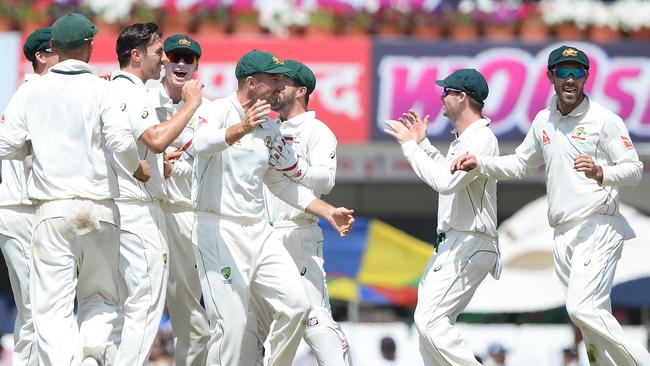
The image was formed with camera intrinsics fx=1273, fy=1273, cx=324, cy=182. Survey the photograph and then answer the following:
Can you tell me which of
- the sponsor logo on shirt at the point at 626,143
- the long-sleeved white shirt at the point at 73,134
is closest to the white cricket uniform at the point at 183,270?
the long-sleeved white shirt at the point at 73,134

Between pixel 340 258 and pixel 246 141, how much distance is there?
8.16 meters

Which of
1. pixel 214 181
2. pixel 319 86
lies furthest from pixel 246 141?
pixel 319 86

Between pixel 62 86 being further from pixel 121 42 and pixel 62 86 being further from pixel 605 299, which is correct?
pixel 605 299

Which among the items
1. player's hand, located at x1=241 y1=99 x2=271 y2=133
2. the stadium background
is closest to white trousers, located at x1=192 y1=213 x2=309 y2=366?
player's hand, located at x1=241 y1=99 x2=271 y2=133

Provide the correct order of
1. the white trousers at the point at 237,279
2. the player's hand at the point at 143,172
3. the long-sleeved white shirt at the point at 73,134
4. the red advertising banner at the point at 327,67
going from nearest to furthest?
the long-sleeved white shirt at the point at 73,134, the player's hand at the point at 143,172, the white trousers at the point at 237,279, the red advertising banner at the point at 327,67

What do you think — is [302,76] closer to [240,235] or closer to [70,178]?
[240,235]

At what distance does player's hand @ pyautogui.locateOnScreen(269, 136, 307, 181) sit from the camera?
9273mm

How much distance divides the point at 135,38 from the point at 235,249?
1760 millimetres

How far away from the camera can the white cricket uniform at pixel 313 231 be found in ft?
32.1

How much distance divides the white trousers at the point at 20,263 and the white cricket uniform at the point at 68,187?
3.45 ft

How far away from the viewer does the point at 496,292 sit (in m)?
16.8

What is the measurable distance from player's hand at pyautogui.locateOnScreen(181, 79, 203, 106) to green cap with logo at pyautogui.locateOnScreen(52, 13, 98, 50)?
2.48 feet

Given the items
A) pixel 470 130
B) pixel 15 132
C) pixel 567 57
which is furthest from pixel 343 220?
pixel 15 132

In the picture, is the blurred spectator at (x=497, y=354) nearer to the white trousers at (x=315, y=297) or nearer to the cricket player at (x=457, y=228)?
the white trousers at (x=315, y=297)
